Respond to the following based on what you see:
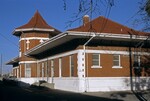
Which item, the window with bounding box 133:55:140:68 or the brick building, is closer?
the brick building

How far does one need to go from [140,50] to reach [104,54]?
12.2 feet

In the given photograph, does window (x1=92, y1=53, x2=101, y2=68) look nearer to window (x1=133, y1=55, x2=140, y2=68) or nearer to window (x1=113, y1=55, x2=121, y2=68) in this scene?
window (x1=113, y1=55, x2=121, y2=68)

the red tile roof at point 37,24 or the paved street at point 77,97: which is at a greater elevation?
the red tile roof at point 37,24

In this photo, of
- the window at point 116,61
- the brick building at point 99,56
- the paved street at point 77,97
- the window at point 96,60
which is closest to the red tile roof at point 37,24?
the brick building at point 99,56

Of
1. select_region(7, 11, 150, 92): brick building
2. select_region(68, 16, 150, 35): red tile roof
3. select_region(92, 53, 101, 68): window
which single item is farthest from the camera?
select_region(92, 53, 101, 68): window

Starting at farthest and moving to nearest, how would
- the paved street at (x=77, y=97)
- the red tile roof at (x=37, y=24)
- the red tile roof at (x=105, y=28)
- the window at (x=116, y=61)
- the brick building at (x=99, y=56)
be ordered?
the red tile roof at (x=37, y=24) → the window at (x=116, y=61) → the brick building at (x=99, y=56) → the red tile roof at (x=105, y=28) → the paved street at (x=77, y=97)

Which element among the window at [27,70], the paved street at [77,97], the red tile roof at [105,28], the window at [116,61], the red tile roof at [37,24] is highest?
the red tile roof at [37,24]

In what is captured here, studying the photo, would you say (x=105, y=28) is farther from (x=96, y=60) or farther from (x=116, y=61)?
(x=116, y=61)

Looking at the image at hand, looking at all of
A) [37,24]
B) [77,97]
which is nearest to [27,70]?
[37,24]

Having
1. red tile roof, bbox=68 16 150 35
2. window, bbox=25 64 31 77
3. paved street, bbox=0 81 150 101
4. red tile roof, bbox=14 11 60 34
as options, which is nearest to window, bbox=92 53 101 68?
red tile roof, bbox=68 16 150 35

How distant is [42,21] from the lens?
174ft

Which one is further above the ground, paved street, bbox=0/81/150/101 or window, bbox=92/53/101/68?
window, bbox=92/53/101/68

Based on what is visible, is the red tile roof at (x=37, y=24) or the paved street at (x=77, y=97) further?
the red tile roof at (x=37, y=24)

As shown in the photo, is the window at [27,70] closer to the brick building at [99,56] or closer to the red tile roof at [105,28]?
the brick building at [99,56]
